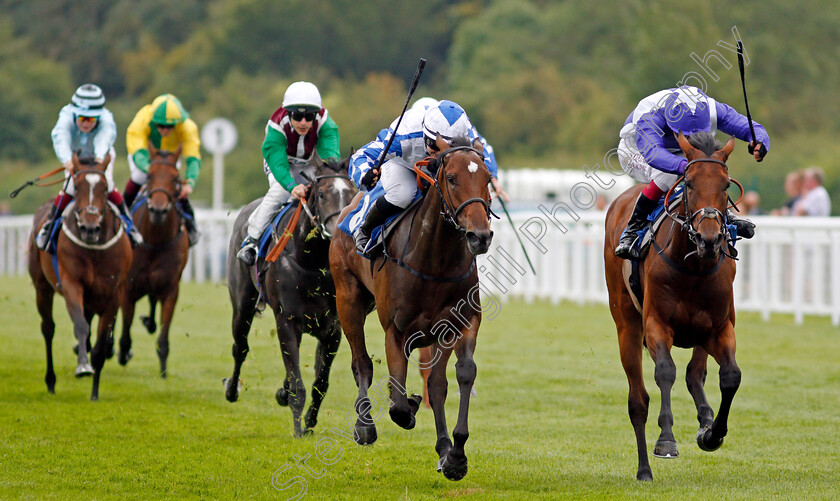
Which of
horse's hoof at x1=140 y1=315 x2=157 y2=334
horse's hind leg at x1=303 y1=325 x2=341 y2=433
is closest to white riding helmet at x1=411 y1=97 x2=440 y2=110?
horse's hind leg at x1=303 y1=325 x2=341 y2=433

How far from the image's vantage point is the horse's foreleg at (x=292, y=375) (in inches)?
286

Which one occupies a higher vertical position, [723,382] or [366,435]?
[723,382]

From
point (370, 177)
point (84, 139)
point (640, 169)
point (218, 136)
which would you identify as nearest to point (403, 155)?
point (370, 177)

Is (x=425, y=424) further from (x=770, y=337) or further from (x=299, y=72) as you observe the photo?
(x=299, y=72)

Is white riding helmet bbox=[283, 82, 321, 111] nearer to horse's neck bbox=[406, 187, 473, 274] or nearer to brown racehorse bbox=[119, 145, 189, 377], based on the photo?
horse's neck bbox=[406, 187, 473, 274]

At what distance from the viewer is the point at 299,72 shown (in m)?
48.4

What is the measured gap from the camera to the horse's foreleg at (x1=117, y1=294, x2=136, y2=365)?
9852 mm

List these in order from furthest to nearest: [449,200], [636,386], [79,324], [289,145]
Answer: [79,324], [289,145], [636,386], [449,200]

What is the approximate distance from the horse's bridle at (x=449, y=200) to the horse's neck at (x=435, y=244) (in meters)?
0.11

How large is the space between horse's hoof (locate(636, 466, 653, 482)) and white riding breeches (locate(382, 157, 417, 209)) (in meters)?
1.81

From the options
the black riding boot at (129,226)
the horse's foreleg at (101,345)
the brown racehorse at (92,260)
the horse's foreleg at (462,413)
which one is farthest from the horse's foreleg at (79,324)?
the horse's foreleg at (462,413)

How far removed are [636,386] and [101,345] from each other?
4299 millimetres

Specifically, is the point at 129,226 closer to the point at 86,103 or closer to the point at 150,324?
the point at 86,103

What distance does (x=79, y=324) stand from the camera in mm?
8523
